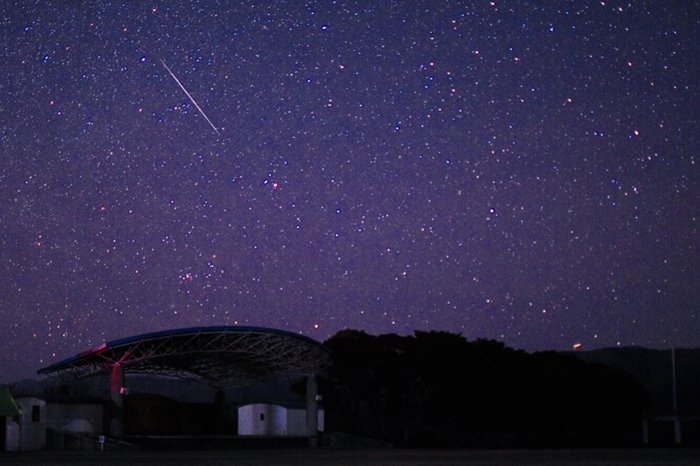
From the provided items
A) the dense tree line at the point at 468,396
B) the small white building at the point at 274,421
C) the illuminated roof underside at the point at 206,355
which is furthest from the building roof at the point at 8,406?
the dense tree line at the point at 468,396

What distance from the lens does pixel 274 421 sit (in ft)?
212

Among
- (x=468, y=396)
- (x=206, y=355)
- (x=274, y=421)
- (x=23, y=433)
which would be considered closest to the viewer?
(x=23, y=433)

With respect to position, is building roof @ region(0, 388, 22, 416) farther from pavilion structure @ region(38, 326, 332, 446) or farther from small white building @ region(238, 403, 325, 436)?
small white building @ region(238, 403, 325, 436)

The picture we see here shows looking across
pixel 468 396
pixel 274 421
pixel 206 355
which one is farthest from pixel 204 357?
pixel 468 396

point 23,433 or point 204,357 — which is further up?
point 204,357

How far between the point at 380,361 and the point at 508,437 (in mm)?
10619

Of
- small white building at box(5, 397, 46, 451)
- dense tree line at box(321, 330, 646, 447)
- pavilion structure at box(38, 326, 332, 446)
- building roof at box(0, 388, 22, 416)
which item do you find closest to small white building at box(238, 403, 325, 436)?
pavilion structure at box(38, 326, 332, 446)

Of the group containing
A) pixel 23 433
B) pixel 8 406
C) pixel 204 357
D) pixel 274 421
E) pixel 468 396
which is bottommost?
pixel 274 421

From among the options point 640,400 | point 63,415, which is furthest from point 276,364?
point 640,400

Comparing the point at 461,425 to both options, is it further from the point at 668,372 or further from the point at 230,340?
the point at 668,372

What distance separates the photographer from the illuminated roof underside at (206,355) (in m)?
52.4

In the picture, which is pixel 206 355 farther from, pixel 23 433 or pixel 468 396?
pixel 468 396

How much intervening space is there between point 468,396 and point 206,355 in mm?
19069

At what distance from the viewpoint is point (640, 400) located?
6794 centimetres
